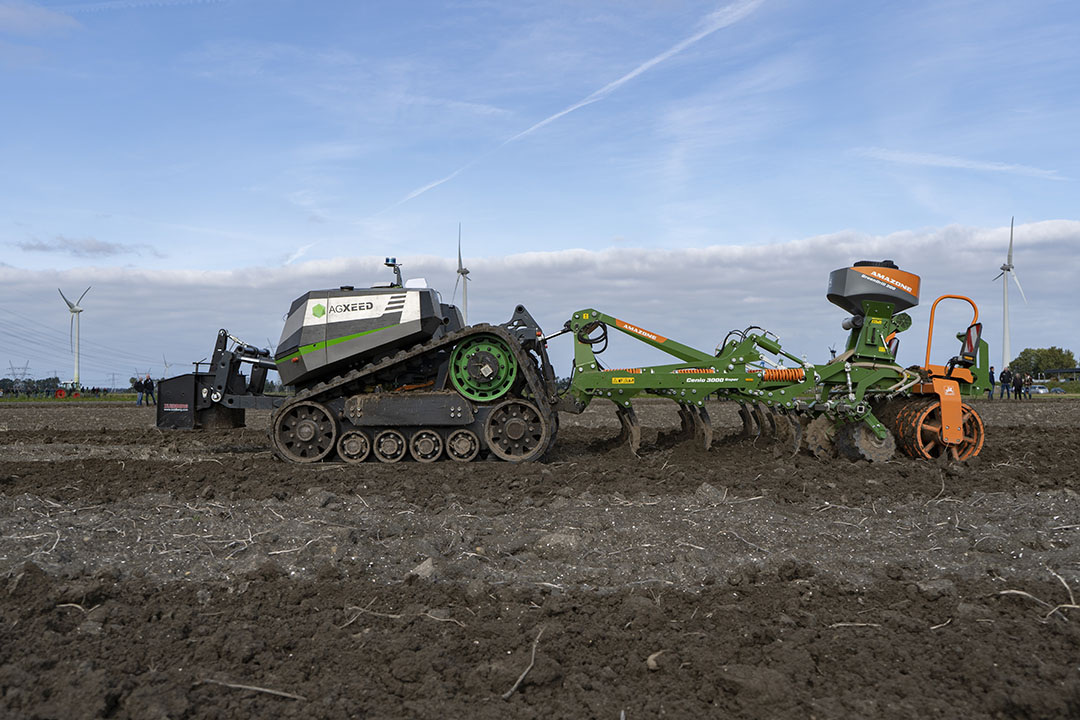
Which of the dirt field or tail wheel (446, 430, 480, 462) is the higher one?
tail wheel (446, 430, 480, 462)

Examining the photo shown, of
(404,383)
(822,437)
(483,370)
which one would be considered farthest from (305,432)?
(822,437)

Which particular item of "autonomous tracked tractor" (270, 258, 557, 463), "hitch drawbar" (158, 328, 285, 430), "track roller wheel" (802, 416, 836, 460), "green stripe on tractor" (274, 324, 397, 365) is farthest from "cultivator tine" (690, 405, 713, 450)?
"hitch drawbar" (158, 328, 285, 430)

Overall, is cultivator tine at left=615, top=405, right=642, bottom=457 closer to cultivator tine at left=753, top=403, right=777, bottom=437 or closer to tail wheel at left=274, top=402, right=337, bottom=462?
cultivator tine at left=753, top=403, right=777, bottom=437

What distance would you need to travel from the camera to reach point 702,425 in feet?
42.7

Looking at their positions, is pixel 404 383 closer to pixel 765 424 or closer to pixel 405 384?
pixel 405 384

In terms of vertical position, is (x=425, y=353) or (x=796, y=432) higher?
(x=425, y=353)

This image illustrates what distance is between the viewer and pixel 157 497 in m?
8.56

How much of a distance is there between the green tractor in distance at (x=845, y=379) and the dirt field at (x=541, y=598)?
163cm

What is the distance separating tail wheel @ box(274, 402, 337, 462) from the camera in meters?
12.1

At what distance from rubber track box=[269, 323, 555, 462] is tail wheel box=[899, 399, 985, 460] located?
4.79 m

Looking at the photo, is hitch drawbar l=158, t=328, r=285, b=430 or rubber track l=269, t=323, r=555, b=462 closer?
rubber track l=269, t=323, r=555, b=462

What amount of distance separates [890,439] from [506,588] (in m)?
7.60

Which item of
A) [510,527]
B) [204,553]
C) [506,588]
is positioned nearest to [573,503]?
[510,527]

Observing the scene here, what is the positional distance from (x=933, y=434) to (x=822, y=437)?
147 centimetres
